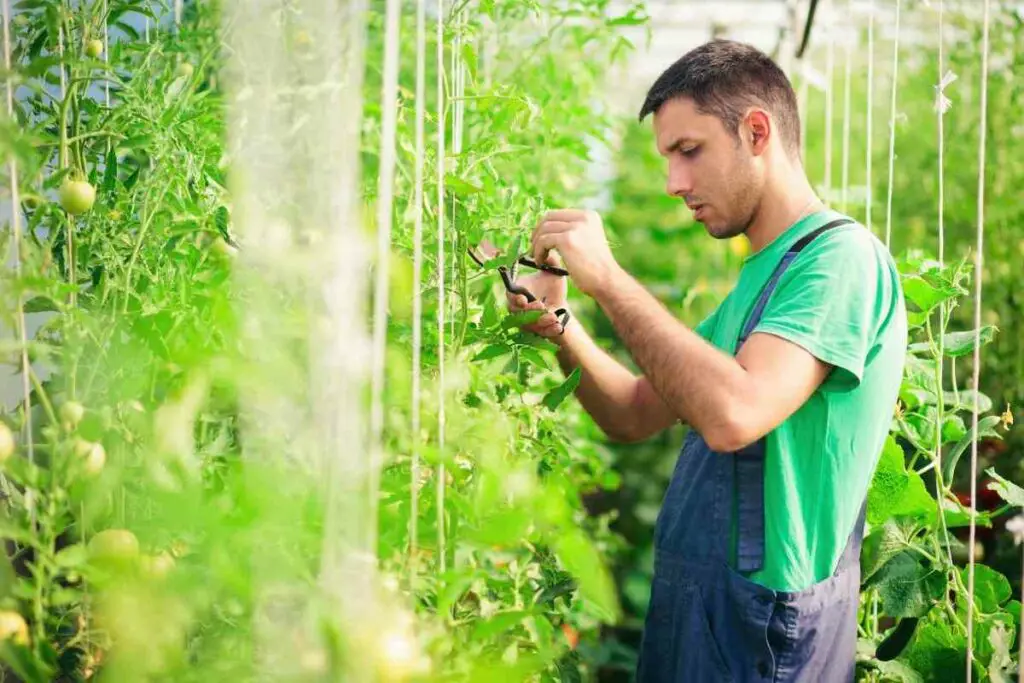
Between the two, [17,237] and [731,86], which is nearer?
[17,237]

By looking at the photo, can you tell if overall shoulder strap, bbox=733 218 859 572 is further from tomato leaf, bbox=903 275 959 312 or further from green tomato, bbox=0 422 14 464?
green tomato, bbox=0 422 14 464

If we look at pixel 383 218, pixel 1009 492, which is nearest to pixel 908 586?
pixel 1009 492

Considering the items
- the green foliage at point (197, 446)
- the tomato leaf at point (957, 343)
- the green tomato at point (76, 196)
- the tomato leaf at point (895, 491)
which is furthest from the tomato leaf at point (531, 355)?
the tomato leaf at point (957, 343)

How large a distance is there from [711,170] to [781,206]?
119 millimetres

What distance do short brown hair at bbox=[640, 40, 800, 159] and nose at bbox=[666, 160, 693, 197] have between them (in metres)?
0.08

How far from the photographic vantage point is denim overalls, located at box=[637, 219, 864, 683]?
1280 millimetres

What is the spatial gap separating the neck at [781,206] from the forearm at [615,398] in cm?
31

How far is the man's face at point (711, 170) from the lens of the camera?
4.69ft

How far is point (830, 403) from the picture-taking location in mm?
1287

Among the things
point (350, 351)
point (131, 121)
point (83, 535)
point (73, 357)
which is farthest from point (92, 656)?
point (131, 121)

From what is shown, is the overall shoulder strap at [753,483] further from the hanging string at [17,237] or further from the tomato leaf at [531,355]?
the hanging string at [17,237]

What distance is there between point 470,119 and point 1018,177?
2019 mm

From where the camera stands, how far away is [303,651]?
0.77m

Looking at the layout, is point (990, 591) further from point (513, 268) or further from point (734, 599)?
point (513, 268)
